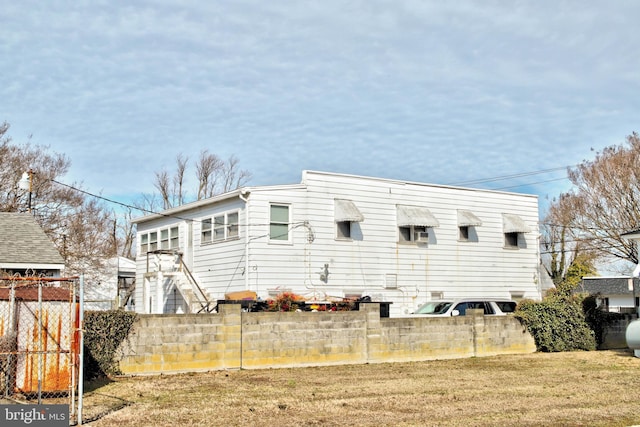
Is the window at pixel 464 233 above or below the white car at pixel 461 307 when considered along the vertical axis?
above

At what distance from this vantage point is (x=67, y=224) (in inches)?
1439

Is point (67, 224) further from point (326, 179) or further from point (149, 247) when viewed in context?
point (326, 179)

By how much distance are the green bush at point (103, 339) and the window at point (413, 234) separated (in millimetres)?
14037

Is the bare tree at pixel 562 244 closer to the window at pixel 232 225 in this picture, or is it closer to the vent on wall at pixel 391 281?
the vent on wall at pixel 391 281

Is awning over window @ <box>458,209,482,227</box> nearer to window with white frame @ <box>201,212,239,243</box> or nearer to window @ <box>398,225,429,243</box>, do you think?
window @ <box>398,225,429,243</box>

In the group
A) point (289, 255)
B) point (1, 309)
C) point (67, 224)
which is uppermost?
point (67, 224)

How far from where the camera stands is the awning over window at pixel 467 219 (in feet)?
96.0

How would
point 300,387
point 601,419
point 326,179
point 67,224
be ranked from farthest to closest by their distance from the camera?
point 67,224 < point 326,179 < point 300,387 < point 601,419

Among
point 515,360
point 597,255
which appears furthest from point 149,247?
point 597,255

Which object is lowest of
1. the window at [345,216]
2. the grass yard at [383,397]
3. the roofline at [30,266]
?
the grass yard at [383,397]

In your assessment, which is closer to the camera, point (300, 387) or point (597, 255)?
point (300, 387)

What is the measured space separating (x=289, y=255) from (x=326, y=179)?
323cm

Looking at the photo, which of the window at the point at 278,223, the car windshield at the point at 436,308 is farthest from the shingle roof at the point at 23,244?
the car windshield at the point at 436,308

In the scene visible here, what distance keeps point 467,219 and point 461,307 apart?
6231 mm
